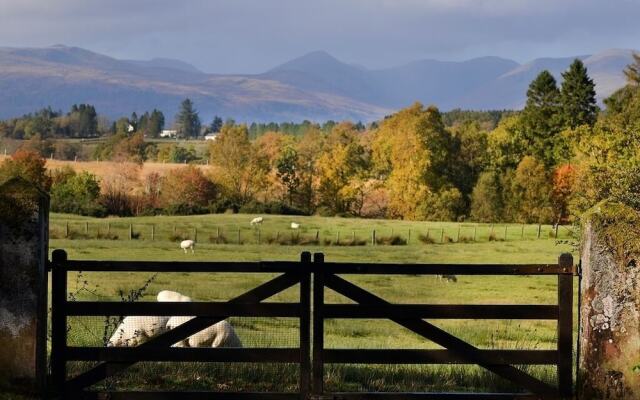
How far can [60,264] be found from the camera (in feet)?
34.8

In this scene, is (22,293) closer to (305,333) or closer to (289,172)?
(305,333)

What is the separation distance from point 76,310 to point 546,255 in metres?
56.6

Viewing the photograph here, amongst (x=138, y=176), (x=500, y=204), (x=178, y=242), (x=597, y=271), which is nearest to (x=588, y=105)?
(x=500, y=204)

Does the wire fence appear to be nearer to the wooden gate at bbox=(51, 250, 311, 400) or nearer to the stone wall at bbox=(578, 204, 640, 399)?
the wooden gate at bbox=(51, 250, 311, 400)

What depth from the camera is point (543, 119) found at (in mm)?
122875

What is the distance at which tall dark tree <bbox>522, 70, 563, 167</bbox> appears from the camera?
392ft

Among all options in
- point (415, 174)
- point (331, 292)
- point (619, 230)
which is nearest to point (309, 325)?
point (619, 230)

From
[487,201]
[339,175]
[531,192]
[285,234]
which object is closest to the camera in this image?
[285,234]

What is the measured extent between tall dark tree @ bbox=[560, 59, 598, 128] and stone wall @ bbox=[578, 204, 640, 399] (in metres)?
118

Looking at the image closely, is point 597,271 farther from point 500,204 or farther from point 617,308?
point 500,204

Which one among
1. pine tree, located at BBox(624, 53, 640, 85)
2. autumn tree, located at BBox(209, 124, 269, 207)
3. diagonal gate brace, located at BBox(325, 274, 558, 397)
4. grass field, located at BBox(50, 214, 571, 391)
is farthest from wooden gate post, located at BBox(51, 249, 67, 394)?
pine tree, located at BBox(624, 53, 640, 85)

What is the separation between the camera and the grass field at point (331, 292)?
1243cm

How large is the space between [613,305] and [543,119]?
116148mm

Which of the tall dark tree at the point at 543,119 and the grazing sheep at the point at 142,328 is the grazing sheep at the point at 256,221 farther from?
the grazing sheep at the point at 142,328
